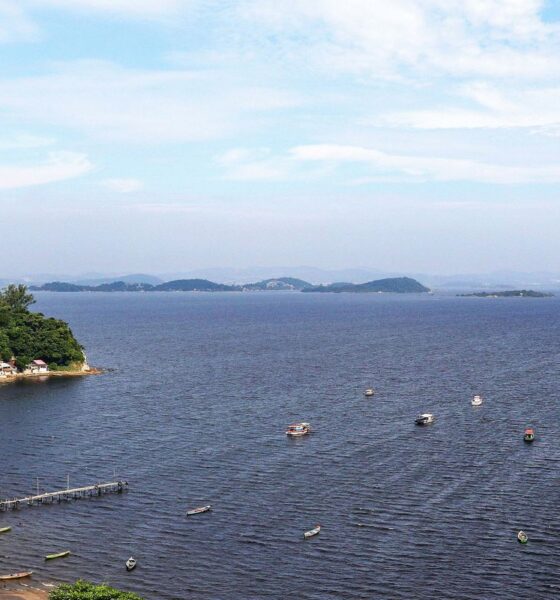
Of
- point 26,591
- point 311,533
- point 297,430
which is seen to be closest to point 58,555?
point 26,591

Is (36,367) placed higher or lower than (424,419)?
higher

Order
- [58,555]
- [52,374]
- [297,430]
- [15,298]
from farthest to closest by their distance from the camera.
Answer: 1. [15,298]
2. [52,374]
3. [297,430]
4. [58,555]

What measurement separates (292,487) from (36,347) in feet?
350

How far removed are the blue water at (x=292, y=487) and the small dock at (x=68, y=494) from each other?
1427 millimetres

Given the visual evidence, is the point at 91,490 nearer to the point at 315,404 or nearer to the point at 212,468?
the point at 212,468

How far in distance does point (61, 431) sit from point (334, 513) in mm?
51305

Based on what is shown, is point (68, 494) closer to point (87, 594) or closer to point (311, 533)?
point (311, 533)

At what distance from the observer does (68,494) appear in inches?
3120

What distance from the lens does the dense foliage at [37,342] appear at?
552 feet

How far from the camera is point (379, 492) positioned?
77938 mm

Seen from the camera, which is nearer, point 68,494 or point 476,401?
point 68,494

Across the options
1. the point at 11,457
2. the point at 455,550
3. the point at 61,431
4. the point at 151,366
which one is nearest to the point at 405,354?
the point at 151,366

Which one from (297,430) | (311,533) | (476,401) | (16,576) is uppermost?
(476,401)

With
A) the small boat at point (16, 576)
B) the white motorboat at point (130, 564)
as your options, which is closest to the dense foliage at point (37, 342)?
the small boat at point (16, 576)
